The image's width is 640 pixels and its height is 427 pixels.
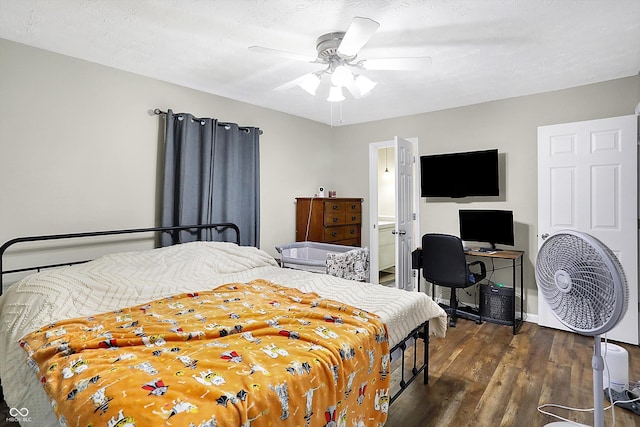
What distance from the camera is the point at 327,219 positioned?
4.23 metres

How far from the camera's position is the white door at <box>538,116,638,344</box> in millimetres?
3039

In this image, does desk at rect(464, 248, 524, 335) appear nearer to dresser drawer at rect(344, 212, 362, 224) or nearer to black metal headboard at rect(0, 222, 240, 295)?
dresser drawer at rect(344, 212, 362, 224)

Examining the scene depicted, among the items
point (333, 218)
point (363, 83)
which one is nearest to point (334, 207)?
point (333, 218)

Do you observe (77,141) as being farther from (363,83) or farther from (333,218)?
(333,218)

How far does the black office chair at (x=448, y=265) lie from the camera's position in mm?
3412

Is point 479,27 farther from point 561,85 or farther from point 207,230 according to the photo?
point 207,230

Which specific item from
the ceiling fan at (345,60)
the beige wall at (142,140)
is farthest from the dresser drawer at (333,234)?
the ceiling fan at (345,60)

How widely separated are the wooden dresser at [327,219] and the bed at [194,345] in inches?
66.3

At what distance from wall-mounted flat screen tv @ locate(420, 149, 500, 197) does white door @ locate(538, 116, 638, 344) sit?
461mm

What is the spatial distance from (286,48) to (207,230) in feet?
6.05

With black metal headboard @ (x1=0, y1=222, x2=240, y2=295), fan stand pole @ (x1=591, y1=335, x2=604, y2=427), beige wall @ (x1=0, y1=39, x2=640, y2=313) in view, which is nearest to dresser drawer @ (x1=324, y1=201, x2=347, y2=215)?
beige wall @ (x1=0, y1=39, x2=640, y2=313)

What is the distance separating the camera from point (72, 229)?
8.61 feet

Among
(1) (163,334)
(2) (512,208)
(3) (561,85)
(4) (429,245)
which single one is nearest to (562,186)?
(2) (512,208)

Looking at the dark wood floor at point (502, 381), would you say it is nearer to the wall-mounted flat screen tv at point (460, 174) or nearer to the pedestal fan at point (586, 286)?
the pedestal fan at point (586, 286)
